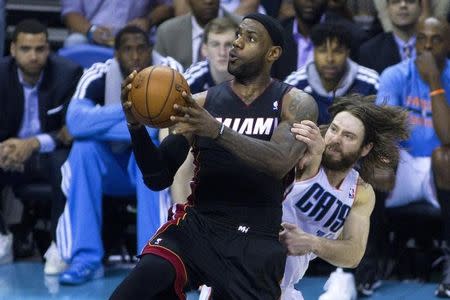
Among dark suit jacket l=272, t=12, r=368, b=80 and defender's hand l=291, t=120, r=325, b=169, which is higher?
defender's hand l=291, t=120, r=325, b=169

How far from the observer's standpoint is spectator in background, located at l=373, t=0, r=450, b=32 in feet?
26.6

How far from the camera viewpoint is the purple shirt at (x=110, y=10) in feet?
28.3

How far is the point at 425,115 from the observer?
24.4 feet

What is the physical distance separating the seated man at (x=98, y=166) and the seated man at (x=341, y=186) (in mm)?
1787

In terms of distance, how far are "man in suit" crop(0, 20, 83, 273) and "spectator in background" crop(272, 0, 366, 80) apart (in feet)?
4.50

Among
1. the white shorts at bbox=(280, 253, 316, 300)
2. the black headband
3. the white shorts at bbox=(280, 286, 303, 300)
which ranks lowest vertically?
the white shorts at bbox=(280, 286, 303, 300)

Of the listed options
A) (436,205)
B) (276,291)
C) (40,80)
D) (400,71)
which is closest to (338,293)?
(436,205)

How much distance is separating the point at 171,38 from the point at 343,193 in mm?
2927

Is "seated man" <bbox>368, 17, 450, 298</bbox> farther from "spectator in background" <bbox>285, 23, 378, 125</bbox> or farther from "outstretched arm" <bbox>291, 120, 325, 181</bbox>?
"outstretched arm" <bbox>291, 120, 325, 181</bbox>

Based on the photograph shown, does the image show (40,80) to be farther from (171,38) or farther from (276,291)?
(276,291)

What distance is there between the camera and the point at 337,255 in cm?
537

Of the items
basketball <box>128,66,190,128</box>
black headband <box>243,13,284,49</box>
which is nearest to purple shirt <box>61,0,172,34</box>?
black headband <box>243,13,284,49</box>

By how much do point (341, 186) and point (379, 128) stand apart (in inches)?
13.9

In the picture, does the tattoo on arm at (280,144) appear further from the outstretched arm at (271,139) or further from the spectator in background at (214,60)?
the spectator in background at (214,60)
